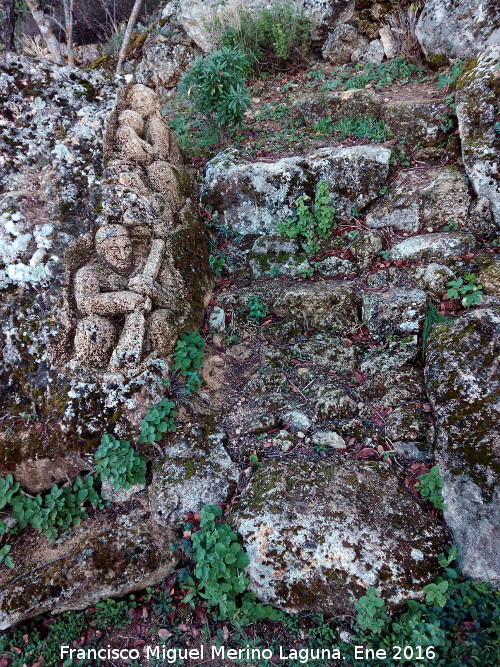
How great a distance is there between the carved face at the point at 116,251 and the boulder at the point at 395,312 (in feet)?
8.24

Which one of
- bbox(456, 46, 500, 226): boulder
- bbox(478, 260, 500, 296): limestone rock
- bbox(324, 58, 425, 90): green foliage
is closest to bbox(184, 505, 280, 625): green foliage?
bbox(478, 260, 500, 296): limestone rock

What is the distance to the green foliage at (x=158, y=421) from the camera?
3.29 metres

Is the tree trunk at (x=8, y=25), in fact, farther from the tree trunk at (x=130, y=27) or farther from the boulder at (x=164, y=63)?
the boulder at (x=164, y=63)

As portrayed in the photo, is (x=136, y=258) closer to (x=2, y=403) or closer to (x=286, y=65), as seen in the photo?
(x=2, y=403)

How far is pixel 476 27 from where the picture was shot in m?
5.55

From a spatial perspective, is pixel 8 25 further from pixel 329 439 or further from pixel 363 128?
pixel 329 439

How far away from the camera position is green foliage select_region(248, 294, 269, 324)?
14.4 feet

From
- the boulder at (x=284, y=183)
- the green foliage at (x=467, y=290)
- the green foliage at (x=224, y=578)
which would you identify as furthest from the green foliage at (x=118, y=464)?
the green foliage at (x=467, y=290)

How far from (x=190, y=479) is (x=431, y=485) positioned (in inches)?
77.1

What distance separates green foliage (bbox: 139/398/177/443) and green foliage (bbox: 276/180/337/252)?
2.62m

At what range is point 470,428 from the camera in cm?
312

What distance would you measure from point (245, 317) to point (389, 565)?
271cm

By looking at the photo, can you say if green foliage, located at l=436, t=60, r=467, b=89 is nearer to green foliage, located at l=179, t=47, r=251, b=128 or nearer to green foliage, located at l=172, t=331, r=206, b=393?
green foliage, located at l=179, t=47, r=251, b=128

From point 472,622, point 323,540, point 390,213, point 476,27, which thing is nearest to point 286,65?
point 476,27
